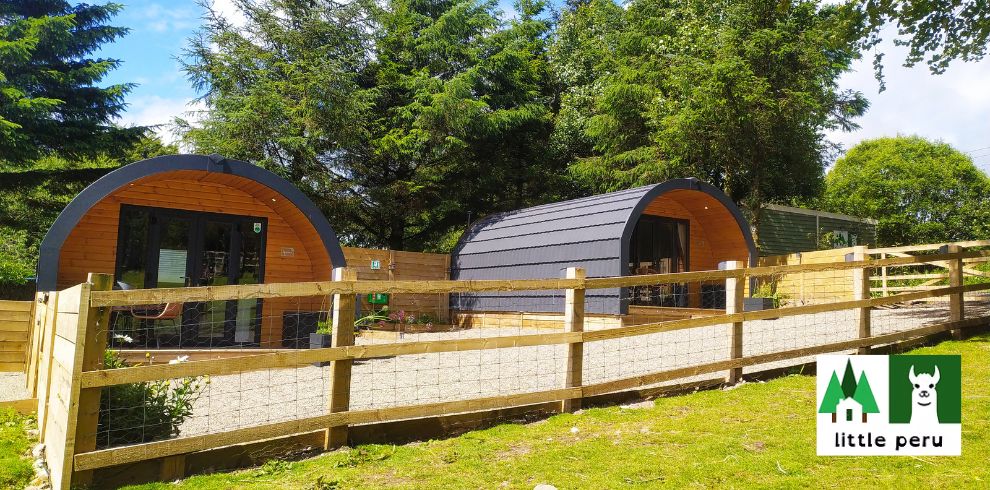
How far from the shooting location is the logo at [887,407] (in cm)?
411

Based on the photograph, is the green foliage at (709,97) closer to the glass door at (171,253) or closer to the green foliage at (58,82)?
the glass door at (171,253)

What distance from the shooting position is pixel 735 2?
60.2 ft

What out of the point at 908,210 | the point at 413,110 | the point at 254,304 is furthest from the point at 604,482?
the point at 908,210

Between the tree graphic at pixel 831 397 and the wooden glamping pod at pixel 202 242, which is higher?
the wooden glamping pod at pixel 202 242

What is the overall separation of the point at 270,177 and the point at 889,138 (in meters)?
45.0

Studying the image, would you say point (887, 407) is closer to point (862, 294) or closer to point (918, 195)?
point (862, 294)

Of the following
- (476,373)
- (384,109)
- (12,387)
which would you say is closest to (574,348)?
(476,373)

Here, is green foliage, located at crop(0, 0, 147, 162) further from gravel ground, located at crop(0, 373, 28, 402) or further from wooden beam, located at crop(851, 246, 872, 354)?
wooden beam, located at crop(851, 246, 872, 354)

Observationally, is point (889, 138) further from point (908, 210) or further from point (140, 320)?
point (140, 320)

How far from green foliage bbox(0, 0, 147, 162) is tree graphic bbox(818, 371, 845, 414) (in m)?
18.6

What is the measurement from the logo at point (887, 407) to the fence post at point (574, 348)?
1807mm

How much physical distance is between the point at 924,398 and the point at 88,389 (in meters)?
5.40

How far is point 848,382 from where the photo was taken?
15.4 ft

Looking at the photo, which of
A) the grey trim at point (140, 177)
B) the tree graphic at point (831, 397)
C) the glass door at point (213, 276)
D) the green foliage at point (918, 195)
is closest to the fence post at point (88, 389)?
the tree graphic at point (831, 397)
